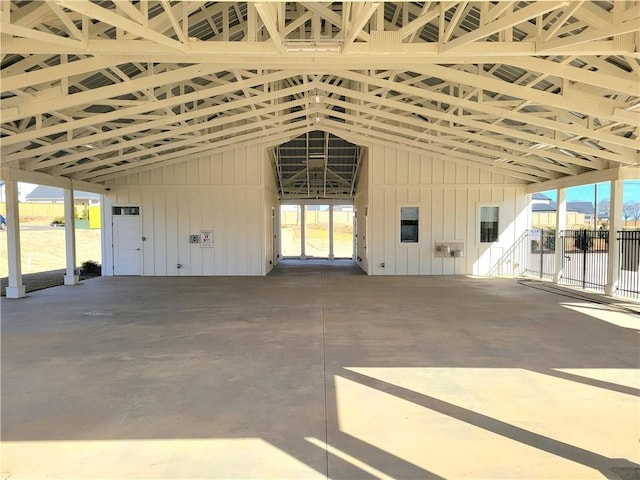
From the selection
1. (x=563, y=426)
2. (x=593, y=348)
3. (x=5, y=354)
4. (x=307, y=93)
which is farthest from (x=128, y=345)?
(x=307, y=93)

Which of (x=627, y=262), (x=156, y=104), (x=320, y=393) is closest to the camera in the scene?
(x=320, y=393)

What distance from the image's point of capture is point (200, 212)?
1356cm

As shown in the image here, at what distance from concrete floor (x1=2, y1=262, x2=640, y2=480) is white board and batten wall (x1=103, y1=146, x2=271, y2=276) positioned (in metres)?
5.66

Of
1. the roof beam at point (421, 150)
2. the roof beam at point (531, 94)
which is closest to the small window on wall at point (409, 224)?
the roof beam at point (421, 150)

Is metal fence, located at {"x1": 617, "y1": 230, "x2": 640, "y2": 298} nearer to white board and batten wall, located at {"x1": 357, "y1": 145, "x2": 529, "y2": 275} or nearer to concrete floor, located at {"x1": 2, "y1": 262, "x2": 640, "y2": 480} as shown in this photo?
concrete floor, located at {"x1": 2, "y1": 262, "x2": 640, "y2": 480}

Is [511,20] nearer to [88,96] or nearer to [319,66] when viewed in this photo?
[319,66]

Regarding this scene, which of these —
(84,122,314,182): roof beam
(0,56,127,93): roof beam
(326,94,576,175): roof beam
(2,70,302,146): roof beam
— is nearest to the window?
(326,94,576,175): roof beam

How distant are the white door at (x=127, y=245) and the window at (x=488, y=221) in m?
11.5

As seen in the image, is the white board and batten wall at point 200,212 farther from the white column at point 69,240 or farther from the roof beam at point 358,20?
the roof beam at point 358,20

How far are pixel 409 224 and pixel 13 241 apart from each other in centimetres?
1102

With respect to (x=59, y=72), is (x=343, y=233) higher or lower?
lower

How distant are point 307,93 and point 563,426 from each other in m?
8.97

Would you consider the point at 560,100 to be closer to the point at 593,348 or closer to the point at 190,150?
the point at 593,348

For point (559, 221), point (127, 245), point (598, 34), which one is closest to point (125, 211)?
point (127, 245)
